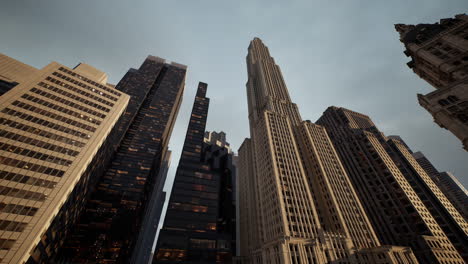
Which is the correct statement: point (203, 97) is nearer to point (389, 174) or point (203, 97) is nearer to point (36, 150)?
point (36, 150)

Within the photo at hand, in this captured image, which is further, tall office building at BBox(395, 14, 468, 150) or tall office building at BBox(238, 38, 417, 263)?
tall office building at BBox(238, 38, 417, 263)

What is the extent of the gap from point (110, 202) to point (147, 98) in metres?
94.8

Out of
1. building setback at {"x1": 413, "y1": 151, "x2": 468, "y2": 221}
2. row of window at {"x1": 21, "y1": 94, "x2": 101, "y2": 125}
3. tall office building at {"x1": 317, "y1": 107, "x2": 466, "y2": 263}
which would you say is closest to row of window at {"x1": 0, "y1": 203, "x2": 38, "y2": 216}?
row of window at {"x1": 21, "y1": 94, "x2": 101, "y2": 125}

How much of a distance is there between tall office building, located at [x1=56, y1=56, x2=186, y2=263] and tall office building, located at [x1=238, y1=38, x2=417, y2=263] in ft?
187

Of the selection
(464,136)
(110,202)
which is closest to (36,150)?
(110,202)

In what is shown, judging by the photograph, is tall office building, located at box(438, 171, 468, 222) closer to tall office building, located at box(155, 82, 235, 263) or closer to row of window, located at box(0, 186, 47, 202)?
tall office building, located at box(155, 82, 235, 263)

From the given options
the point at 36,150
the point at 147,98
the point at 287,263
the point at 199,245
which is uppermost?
A: the point at 147,98

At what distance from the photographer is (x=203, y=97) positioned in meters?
138

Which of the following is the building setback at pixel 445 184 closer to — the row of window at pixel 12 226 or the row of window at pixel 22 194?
the row of window at pixel 22 194

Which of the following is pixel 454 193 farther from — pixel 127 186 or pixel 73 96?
pixel 73 96

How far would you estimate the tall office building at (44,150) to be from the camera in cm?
3415

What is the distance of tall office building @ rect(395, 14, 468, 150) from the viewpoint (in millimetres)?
26859

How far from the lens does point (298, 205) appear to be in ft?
198

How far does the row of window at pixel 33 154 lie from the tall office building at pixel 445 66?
7647 centimetres
